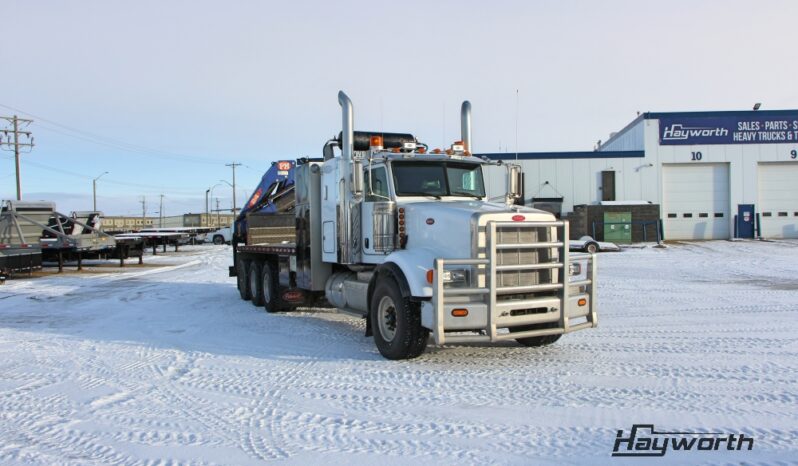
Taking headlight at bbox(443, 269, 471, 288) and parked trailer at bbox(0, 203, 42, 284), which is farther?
parked trailer at bbox(0, 203, 42, 284)

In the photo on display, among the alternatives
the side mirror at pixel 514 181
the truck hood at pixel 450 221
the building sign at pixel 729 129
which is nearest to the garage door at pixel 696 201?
the building sign at pixel 729 129

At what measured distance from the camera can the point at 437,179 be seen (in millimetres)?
8391

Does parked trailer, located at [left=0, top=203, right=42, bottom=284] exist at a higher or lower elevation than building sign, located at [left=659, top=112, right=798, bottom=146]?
lower

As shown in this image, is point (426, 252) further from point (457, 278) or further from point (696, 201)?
point (696, 201)

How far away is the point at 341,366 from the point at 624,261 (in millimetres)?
18284

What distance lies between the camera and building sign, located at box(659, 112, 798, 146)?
117 ft

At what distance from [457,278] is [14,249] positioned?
1830cm

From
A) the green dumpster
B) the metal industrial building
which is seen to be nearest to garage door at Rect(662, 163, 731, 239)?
the metal industrial building

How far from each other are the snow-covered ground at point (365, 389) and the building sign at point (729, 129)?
26.8 meters

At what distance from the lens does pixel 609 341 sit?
26.9ft

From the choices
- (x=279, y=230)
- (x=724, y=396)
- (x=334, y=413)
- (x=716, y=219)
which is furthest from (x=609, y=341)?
(x=716, y=219)

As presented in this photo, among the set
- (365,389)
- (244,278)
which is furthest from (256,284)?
(365,389)

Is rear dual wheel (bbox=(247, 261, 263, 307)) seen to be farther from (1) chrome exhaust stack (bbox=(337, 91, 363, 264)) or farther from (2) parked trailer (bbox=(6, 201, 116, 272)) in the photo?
(2) parked trailer (bbox=(6, 201, 116, 272))

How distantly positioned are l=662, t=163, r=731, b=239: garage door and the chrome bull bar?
102 ft
